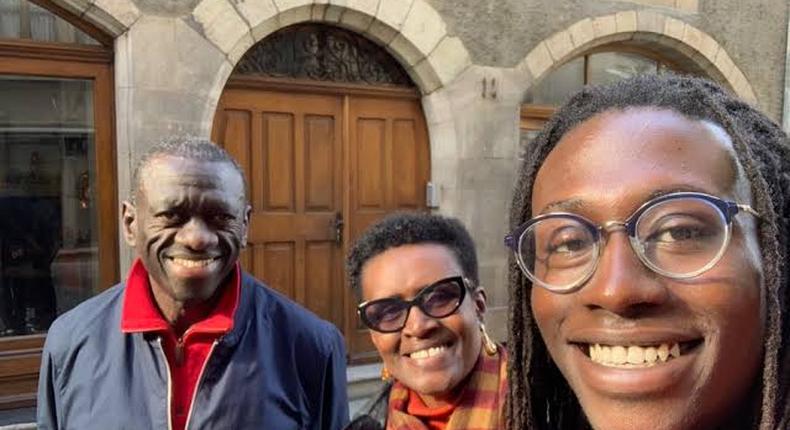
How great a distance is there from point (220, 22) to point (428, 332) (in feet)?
12.6

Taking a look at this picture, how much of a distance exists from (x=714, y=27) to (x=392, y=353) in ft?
22.6

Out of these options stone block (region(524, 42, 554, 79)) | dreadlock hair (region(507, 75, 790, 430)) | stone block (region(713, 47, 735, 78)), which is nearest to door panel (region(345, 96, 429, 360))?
stone block (region(524, 42, 554, 79))

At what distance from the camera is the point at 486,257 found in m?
6.20

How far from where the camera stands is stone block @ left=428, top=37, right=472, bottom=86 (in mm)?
5848

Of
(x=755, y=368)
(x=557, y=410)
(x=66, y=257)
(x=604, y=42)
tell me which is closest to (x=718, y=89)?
(x=755, y=368)

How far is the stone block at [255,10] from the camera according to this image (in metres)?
5.04

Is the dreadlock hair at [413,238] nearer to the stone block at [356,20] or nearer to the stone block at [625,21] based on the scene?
the stone block at [356,20]

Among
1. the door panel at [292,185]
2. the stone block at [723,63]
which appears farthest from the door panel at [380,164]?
the stone block at [723,63]

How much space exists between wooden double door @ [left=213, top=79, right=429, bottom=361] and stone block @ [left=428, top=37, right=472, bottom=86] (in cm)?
34

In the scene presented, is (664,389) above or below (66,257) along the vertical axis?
above

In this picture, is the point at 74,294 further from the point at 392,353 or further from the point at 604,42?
the point at 604,42

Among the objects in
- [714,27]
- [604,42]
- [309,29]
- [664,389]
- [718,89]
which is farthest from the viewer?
[714,27]

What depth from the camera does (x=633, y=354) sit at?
2.80ft

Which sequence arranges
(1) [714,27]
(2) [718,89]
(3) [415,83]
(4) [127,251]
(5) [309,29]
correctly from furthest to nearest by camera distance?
(1) [714,27] < (3) [415,83] < (5) [309,29] < (4) [127,251] < (2) [718,89]
